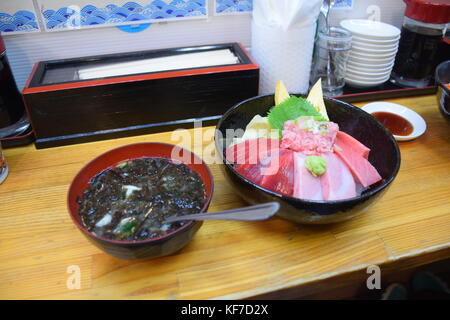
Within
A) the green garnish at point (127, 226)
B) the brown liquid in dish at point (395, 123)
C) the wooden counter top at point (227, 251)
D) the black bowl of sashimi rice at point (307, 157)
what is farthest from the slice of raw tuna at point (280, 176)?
the brown liquid in dish at point (395, 123)

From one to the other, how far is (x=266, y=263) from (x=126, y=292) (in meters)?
0.33

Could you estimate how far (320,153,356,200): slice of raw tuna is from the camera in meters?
0.90

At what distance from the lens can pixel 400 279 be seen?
1.48 metres

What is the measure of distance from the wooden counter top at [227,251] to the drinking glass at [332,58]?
0.55 metres

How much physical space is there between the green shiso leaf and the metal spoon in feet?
1.22

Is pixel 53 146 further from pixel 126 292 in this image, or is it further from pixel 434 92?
pixel 434 92

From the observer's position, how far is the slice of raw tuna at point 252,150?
3.23 feet

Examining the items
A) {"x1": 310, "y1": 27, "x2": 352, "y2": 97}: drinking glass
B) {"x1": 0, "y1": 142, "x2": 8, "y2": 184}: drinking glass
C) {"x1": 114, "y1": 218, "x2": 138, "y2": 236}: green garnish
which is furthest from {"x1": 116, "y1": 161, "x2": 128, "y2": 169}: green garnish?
{"x1": 310, "y1": 27, "x2": 352, "y2": 97}: drinking glass

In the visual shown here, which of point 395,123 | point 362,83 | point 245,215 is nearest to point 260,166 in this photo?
point 245,215

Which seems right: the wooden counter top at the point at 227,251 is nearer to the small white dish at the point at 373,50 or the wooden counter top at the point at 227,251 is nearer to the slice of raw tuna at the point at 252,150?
the slice of raw tuna at the point at 252,150

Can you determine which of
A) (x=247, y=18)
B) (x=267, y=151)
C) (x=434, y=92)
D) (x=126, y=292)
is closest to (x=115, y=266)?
(x=126, y=292)

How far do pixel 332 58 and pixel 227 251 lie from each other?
97 cm

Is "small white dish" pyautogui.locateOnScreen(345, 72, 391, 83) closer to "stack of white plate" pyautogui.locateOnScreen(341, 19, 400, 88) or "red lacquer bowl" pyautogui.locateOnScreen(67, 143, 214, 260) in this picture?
"stack of white plate" pyautogui.locateOnScreen(341, 19, 400, 88)

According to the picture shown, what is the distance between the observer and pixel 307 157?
945mm
